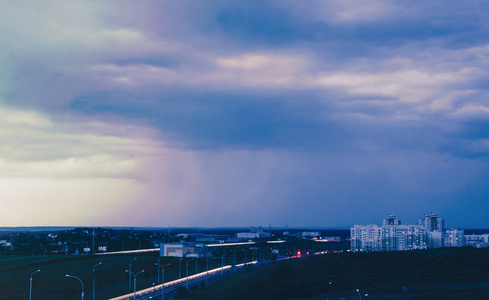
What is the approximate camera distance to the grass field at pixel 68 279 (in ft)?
388

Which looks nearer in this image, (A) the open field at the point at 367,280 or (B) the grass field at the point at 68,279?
(A) the open field at the point at 367,280

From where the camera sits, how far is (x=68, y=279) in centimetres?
14550

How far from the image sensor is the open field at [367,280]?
Answer: 115688 mm

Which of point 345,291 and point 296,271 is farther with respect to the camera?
point 296,271

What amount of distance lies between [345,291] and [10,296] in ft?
233

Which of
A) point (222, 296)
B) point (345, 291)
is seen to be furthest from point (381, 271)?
point (222, 296)

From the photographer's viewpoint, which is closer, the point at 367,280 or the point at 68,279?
the point at 68,279

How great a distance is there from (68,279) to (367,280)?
78.9 m

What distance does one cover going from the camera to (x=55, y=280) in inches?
5586

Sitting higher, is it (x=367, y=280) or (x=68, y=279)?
(x=367, y=280)

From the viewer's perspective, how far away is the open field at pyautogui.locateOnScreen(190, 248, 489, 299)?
116 meters

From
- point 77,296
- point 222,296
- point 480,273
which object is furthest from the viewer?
point 480,273

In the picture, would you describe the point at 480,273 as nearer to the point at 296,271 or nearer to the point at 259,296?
the point at 296,271

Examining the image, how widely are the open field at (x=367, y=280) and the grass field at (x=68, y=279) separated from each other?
83.3 ft
